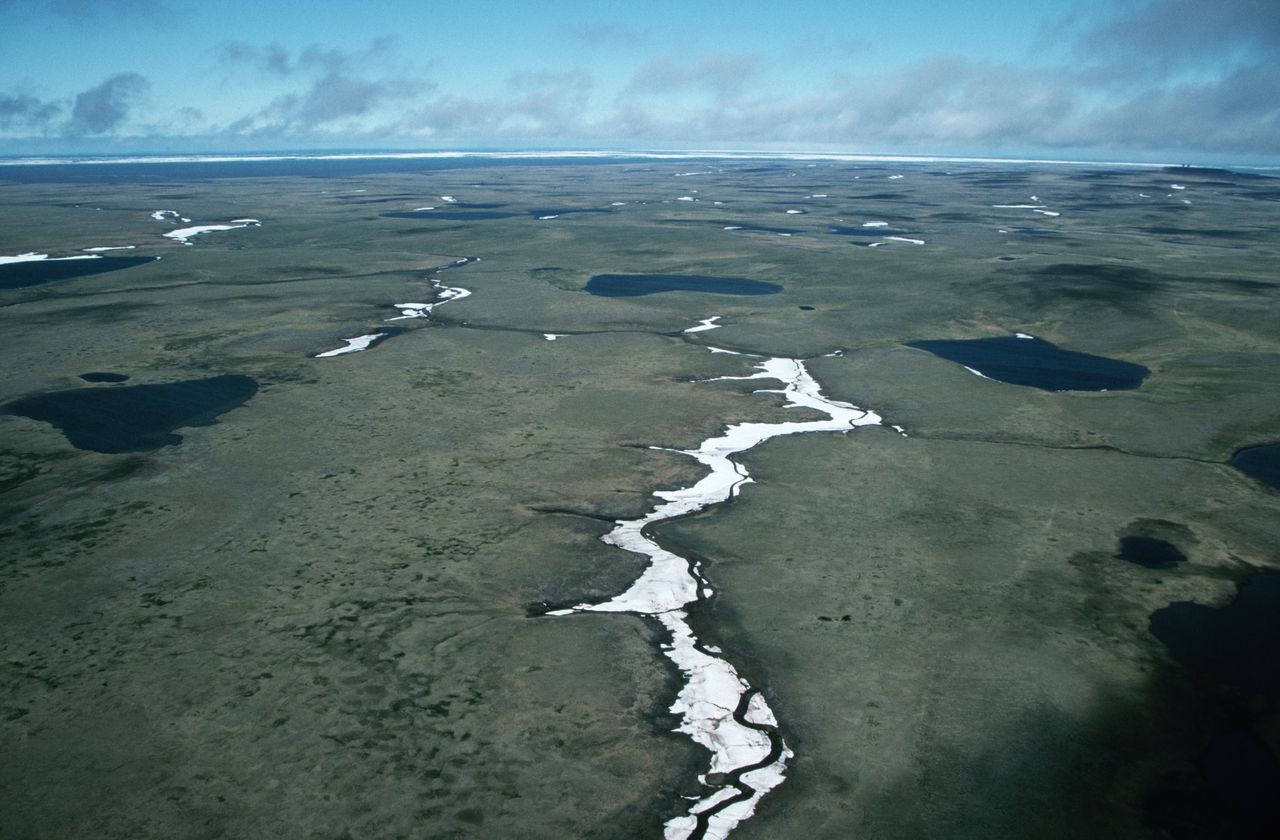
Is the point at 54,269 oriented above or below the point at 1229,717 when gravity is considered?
above

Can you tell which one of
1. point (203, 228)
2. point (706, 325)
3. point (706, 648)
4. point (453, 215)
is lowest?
point (706, 648)

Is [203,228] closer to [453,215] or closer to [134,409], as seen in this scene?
[453,215]

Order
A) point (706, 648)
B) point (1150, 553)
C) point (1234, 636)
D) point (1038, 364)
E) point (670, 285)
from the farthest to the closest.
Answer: point (670, 285) < point (1038, 364) < point (1150, 553) < point (1234, 636) < point (706, 648)

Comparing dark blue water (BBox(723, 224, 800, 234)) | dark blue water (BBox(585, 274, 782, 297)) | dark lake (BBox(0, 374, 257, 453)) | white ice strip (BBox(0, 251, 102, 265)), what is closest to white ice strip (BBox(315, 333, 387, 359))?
dark lake (BBox(0, 374, 257, 453))

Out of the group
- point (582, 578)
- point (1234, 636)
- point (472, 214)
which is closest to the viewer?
point (1234, 636)

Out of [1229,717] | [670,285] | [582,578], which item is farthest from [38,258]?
[1229,717]

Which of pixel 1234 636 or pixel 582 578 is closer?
pixel 1234 636

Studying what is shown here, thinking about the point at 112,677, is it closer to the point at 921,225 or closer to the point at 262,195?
the point at 921,225
